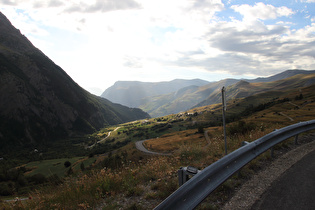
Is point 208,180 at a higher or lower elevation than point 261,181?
higher

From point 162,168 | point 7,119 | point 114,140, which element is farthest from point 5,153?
point 162,168

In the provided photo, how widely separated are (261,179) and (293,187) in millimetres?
765

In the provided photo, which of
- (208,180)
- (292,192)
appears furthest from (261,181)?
(208,180)

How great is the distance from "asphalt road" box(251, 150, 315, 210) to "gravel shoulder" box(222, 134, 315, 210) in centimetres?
12

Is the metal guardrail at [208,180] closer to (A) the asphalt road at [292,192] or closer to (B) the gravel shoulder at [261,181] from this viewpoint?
(B) the gravel shoulder at [261,181]

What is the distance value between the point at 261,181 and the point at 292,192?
787 millimetres

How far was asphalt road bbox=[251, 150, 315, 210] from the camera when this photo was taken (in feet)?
12.4

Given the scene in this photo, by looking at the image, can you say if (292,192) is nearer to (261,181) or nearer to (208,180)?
(261,181)

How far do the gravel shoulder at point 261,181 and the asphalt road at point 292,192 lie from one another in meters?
0.12

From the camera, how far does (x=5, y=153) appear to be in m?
177

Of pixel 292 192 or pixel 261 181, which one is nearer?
pixel 292 192

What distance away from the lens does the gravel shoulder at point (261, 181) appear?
3.94 m

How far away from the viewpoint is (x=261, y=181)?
5.01m

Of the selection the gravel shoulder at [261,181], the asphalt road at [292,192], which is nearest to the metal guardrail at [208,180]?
the gravel shoulder at [261,181]
